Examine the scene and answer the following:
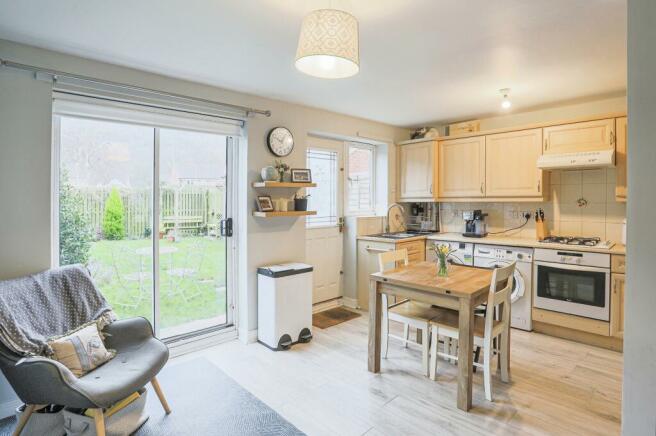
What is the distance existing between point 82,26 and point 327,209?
3000 millimetres

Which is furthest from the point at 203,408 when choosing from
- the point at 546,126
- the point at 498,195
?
the point at 546,126

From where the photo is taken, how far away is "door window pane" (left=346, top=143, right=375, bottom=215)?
4.80 m

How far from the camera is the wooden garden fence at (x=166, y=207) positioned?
2.86 metres

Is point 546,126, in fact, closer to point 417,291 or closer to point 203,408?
point 417,291

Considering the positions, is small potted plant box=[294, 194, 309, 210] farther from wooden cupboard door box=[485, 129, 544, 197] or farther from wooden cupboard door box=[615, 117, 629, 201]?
wooden cupboard door box=[615, 117, 629, 201]

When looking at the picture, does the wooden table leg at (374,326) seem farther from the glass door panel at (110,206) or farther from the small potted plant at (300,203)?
the glass door panel at (110,206)

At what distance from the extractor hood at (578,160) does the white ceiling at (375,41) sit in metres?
0.59

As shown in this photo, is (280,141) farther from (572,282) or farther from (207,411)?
(572,282)

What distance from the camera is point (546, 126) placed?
151 inches

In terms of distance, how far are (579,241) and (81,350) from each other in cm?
424

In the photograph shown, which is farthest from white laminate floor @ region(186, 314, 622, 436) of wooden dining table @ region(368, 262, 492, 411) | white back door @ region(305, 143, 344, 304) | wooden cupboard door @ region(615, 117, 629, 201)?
wooden cupboard door @ region(615, 117, 629, 201)

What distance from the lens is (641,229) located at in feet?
4.43

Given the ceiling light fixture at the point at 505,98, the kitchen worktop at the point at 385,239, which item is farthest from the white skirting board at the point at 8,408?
the ceiling light fixture at the point at 505,98

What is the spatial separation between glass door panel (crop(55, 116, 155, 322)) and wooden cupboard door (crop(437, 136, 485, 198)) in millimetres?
3379
